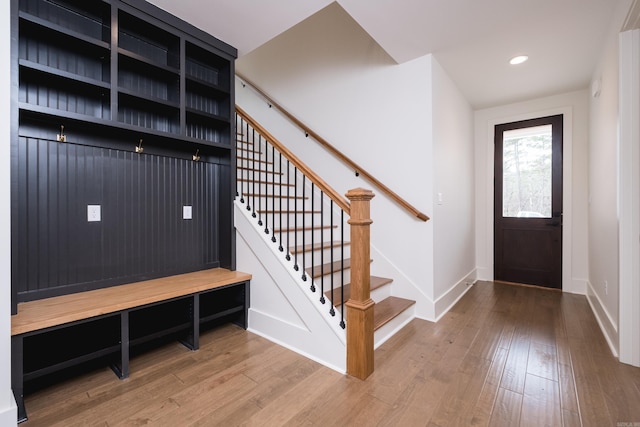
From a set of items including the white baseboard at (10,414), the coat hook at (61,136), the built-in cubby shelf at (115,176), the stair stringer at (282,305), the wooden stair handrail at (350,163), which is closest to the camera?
the white baseboard at (10,414)

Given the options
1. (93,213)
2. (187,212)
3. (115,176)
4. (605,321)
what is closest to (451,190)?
(605,321)

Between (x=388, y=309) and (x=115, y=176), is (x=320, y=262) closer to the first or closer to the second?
(x=388, y=309)

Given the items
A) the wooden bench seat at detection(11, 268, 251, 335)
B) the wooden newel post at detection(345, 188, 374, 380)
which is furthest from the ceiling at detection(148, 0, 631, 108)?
the wooden bench seat at detection(11, 268, 251, 335)

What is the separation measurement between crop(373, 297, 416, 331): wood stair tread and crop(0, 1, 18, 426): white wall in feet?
6.72

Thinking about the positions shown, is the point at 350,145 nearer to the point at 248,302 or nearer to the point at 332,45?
the point at 332,45

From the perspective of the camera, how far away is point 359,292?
190 centimetres

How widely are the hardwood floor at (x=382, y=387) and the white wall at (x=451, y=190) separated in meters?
0.76

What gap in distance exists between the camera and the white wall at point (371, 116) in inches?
111

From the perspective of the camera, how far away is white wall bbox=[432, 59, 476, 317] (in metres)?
2.89

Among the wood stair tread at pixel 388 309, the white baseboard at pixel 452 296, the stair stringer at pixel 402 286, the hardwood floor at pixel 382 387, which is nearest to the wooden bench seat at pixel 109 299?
the hardwood floor at pixel 382 387

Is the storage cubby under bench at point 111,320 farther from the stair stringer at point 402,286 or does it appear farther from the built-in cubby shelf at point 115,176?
the stair stringer at point 402,286

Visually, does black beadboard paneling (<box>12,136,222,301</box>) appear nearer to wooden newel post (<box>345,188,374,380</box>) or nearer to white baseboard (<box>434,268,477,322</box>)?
wooden newel post (<box>345,188,374,380</box>)


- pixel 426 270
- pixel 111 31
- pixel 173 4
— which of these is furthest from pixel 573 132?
pixel 111 31

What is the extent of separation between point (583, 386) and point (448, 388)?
79 cm
